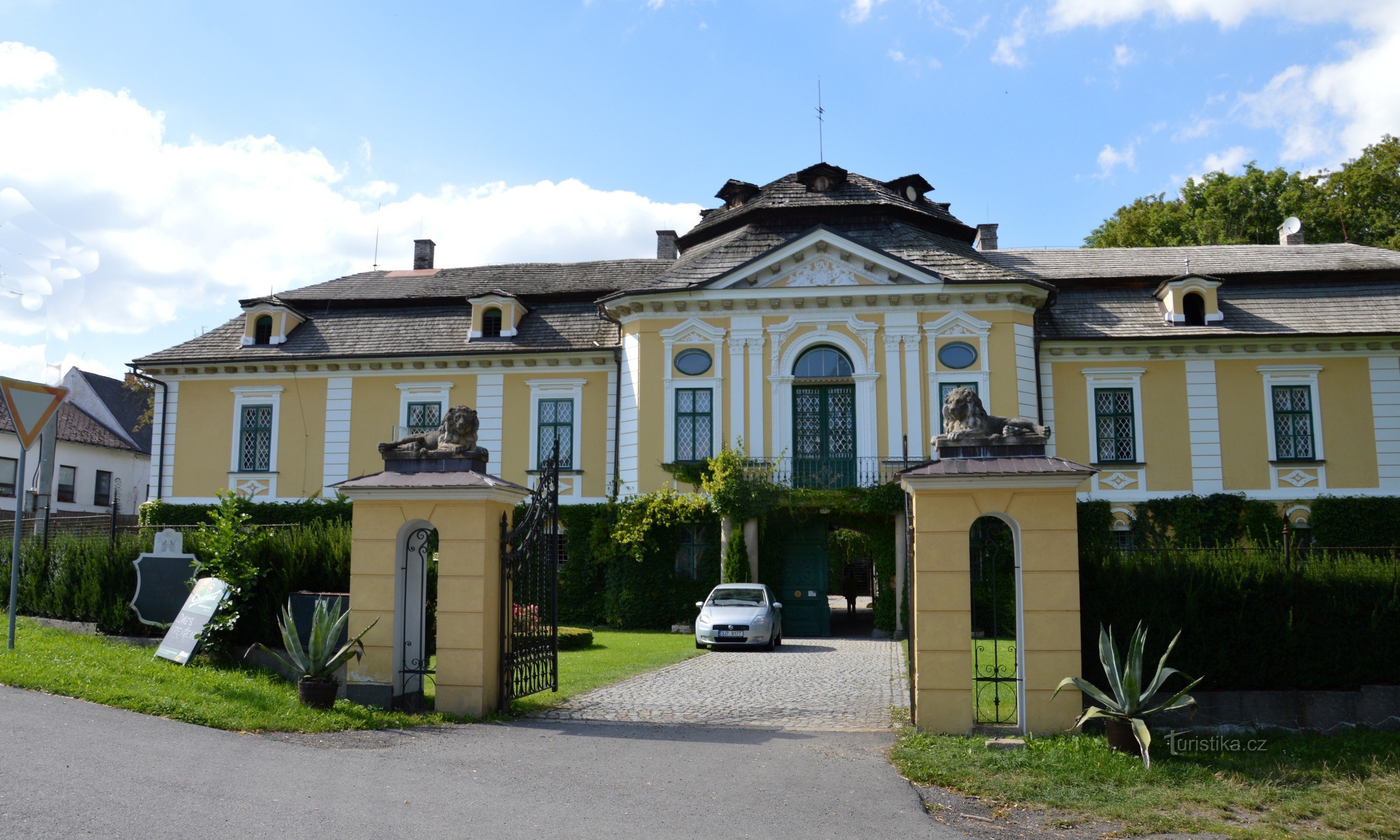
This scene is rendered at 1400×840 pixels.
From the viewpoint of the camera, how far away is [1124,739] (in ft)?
28.1

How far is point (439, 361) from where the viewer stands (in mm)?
26422

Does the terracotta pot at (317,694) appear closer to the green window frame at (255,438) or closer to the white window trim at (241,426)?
the white window trim at (241,426)

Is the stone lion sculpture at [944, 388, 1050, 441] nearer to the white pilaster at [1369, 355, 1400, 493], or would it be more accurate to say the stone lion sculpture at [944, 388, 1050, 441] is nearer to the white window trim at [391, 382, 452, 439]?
the white window trim at [391, 382, 452, 439]

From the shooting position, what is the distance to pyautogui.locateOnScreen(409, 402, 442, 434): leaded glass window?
86.5 ft

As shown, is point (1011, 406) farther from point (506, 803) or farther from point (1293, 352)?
point (506, 803)

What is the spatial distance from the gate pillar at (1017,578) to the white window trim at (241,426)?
21.5m

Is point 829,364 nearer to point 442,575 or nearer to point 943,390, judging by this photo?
point 943,390

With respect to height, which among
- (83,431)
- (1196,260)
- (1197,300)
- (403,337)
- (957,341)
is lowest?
(83,431)

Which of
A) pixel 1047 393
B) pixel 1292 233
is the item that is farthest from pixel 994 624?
pixel 1292 233

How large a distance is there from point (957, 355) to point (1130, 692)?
15487mm

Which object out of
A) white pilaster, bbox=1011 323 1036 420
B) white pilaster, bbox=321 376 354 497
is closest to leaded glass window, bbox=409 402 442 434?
white pilaster, bbox=321 376 354 497

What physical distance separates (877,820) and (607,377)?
64.9 ft

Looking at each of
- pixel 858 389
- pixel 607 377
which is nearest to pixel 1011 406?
pixel 858 389

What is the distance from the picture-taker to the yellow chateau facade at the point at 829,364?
23438mm
